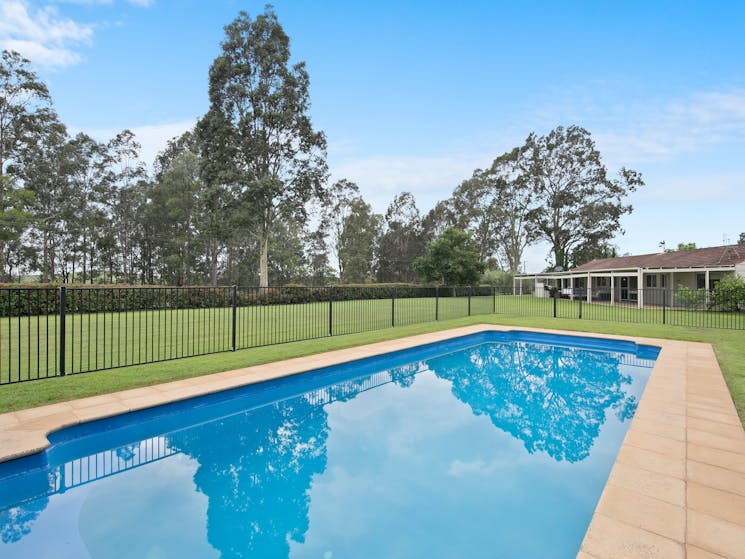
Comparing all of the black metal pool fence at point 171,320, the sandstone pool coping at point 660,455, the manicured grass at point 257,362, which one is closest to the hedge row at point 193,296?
the black metal pool fence at point 171,320

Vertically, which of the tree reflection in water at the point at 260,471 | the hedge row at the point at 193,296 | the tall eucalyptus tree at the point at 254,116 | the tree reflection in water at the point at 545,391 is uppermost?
the tall eucalyptus tree at the point at 254,116

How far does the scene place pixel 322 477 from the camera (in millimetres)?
3602

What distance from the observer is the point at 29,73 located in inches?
858

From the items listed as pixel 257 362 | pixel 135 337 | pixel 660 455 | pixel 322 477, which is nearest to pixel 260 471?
pixel 322 477

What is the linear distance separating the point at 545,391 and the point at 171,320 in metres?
7.05

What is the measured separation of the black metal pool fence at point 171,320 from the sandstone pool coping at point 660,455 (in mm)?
1258

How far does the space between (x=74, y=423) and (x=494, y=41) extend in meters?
14.6

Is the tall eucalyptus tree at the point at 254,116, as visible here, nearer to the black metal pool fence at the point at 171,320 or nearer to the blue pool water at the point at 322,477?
the black metal pool fence at the point at 171,320

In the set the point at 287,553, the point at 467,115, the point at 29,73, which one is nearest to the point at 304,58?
the point at 467,115

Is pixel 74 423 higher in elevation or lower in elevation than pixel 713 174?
lower

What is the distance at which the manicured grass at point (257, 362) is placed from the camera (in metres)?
4.79

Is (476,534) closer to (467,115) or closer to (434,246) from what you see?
(467,115)

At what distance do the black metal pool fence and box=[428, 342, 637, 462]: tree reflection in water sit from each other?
11.7ft

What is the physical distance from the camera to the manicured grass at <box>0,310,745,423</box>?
4.79 metres
